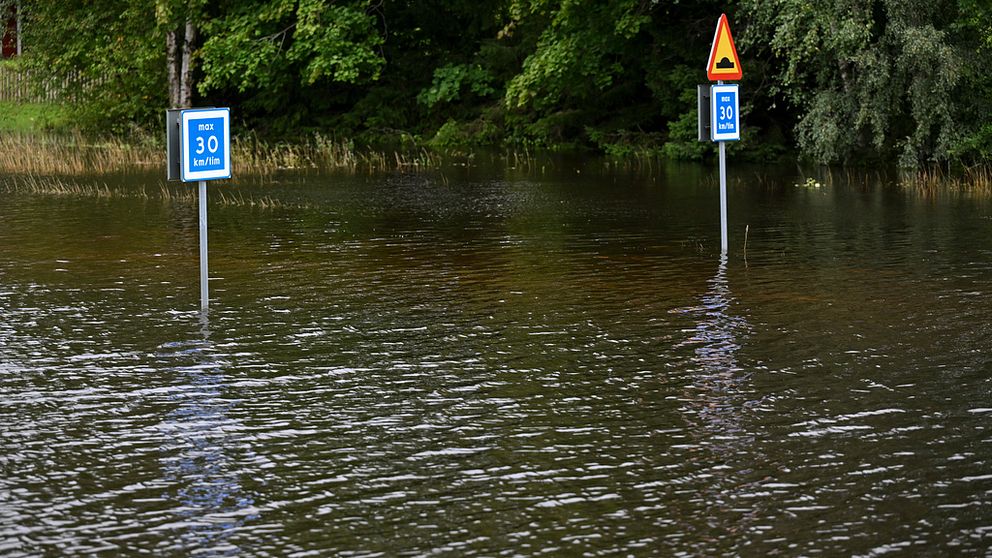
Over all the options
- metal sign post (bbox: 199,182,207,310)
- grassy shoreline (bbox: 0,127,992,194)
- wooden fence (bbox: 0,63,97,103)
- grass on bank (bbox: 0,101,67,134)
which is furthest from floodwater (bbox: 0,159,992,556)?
grass on bank (bbox: 0,101,67,134)

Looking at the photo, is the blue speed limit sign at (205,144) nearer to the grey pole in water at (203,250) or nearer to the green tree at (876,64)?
the grey pole in water at (203,250)

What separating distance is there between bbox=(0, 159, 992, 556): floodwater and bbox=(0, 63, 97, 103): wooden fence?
26.0m

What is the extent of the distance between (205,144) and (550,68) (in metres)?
24.4

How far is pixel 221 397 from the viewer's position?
1031 centimetres

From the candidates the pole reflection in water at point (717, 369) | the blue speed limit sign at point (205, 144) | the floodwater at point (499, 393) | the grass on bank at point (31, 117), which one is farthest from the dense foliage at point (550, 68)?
the blue speed limit sign at point (205, 144)

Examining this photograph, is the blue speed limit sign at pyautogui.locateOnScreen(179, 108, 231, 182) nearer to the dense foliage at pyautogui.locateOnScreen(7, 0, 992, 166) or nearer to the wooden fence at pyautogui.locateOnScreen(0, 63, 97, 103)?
the dense foliage at pyautogui.locateOnScreen(7, 0, 992, 166)

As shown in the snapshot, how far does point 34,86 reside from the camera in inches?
1774

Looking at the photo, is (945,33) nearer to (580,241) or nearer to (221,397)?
(580,241)

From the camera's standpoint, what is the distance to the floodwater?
748 cm

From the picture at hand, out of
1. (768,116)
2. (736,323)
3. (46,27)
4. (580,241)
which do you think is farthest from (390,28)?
(736,323)

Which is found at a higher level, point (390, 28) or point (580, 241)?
point (390, 28)

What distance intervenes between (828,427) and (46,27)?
37303mm

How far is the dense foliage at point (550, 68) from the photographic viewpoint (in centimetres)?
2800

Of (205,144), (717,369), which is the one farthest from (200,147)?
(717,369)
